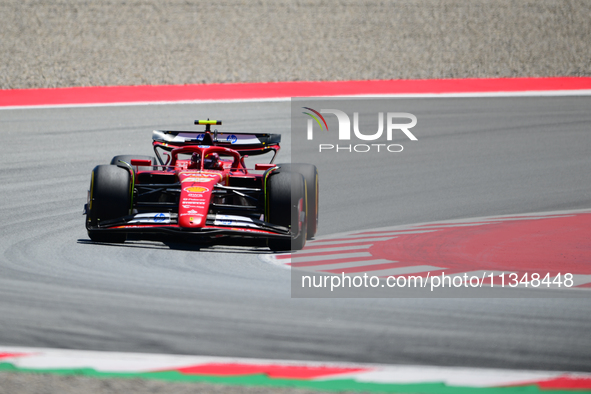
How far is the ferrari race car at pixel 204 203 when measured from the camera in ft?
25.2

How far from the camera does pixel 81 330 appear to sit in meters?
5.20

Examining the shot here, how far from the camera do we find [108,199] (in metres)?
A: 7.93

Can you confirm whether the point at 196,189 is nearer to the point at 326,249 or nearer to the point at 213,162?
the point at 213,162

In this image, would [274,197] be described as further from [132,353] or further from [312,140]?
[312,140]

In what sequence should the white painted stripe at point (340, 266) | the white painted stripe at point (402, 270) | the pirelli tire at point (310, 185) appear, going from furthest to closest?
the pirelli tire at point (310, 185) → the white painted stripe at point (340, 266) → the white painted stripe at point (402, 270)

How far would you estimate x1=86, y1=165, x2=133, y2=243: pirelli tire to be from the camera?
793 cm

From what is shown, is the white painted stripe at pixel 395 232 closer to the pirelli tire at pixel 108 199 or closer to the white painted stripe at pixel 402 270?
the white painted stripe at pixel 402 270

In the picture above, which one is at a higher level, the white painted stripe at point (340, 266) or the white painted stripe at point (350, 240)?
the white painted stripe at point (350, 240)

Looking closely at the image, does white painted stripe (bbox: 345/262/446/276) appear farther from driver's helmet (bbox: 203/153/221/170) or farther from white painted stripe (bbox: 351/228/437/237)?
driver's helmet (bbox: 203/153/221/170)

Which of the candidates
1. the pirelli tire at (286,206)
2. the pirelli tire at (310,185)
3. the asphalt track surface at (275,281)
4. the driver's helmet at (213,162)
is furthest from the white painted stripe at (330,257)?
the driver's helmet at (213,162)

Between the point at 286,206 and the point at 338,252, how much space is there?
2.31 feet

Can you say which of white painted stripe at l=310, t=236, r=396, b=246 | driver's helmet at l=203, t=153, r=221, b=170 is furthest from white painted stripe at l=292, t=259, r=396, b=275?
driver's helmet at l=203, t=153, r=221, b=170

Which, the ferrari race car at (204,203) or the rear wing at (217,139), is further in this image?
the rear wing at (217,139)

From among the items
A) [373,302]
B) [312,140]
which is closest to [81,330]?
[373,302]
